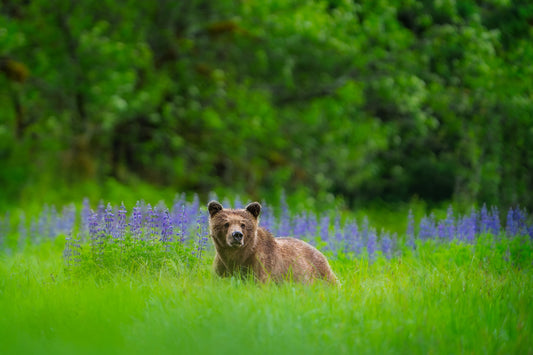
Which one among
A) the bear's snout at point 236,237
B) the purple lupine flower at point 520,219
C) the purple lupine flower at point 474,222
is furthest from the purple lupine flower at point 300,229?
the bear's snout at point 236,237

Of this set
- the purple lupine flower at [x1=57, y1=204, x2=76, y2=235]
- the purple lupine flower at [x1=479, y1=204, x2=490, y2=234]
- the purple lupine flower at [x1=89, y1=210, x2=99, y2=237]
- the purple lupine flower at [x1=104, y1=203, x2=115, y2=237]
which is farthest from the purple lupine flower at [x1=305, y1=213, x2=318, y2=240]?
the purple lupine flower at [x1=57, y1=204, x2=76, y2=235]

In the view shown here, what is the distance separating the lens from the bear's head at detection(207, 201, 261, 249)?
512cm

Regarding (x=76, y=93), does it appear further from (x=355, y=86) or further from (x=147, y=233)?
(x=147, y=233)

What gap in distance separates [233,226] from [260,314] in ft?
3.04

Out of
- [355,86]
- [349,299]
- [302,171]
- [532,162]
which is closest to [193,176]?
[302,171]

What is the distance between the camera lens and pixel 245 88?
14703 mm

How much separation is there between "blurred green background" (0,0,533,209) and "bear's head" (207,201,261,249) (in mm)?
6354

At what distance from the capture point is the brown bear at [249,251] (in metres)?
5.30

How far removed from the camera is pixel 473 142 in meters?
14.8

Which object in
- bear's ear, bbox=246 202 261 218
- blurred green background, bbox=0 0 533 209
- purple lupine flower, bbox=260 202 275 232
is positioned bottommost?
purple lupine flower, bbox=260 202 275 232

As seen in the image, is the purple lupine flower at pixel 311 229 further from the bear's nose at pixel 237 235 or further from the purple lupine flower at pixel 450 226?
the bear's nose at pixel 237 235

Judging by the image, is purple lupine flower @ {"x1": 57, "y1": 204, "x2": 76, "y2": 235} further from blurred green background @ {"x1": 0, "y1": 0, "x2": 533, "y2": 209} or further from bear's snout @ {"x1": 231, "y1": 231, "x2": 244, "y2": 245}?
bear's snout @ {"x1": 231, "y1": 231, "x2": 244, "y2": 245}

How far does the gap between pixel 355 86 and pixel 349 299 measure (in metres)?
9.78

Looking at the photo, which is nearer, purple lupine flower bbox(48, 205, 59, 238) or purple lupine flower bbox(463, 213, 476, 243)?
purple lupine flower bbox(463, 213, 476, 243)
